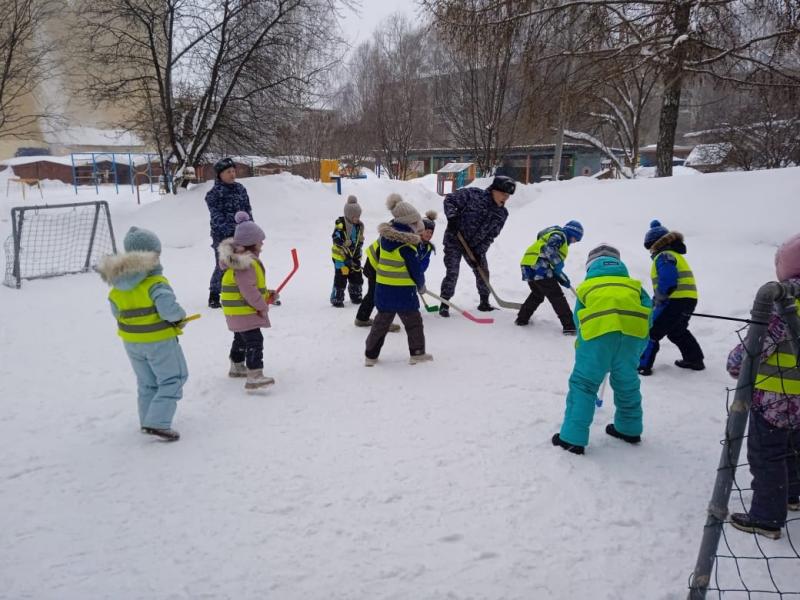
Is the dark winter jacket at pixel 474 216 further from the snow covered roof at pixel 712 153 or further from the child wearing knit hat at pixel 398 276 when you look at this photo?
the snow covered roof at pixel 712 153

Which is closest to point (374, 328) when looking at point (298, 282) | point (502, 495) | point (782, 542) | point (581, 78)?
point (502, 495)

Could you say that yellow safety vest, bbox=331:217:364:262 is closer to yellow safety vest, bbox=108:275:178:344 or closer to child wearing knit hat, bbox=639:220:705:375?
yellow safety vest, bbox=108:275:178:344

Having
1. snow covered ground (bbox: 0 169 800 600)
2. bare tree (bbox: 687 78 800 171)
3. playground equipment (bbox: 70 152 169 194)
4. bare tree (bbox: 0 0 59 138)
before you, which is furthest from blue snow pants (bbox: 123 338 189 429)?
playground equipment (bbox: 70 152 169 194)

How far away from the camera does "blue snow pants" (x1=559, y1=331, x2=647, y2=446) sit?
3191mm

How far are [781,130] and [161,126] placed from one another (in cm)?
1818

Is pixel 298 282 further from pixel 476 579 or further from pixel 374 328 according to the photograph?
pixel 476 579

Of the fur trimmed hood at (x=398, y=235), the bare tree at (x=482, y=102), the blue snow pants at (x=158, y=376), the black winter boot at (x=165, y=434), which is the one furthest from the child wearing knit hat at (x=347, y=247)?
the bare tree at (x=482, y=102)

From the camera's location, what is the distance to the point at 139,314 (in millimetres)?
3447

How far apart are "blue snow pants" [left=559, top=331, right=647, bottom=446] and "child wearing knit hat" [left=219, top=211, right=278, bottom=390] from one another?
245cm

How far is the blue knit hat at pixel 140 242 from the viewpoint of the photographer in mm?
3455

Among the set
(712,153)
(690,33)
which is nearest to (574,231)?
(690,33)

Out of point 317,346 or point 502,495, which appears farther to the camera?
point 317,346

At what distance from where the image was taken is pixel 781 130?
15742 millimetres

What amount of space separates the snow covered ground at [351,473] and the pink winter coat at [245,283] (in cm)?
61
